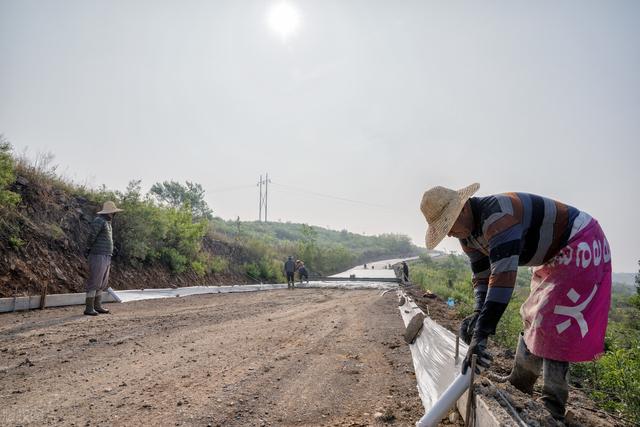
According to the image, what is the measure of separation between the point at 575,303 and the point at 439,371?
4.35ft

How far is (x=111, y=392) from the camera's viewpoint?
3.19 meters

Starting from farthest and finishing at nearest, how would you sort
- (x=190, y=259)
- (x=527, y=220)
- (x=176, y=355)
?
1. (x=190, y=259)
2. (x=176, y=355)
3. (x=527, y=220)

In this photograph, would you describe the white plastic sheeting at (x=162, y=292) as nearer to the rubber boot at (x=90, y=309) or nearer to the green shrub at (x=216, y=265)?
the rubber boot at (x=90, y=309)

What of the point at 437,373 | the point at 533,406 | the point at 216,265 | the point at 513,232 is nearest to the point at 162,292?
the point at 216,265

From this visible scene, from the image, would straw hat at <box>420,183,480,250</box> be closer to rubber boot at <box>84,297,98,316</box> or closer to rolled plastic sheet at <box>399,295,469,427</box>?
rolled plastic sheet at <box>399,295,469,427</box>

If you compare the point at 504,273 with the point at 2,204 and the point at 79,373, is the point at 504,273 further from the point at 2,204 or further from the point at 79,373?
the point at 2,204

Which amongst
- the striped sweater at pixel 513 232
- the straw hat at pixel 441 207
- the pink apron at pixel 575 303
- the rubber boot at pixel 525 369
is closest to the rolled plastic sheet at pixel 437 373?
the rubber boot at pixel 525 369

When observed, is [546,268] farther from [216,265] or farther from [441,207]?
[216,265]

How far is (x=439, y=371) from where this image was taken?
3.44 m

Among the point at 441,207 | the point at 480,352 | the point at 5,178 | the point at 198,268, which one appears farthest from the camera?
the point at 198,268

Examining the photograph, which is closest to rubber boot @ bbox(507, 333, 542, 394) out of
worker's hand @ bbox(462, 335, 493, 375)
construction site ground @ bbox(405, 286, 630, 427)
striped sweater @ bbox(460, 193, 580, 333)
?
construction site ground @ bbox(405, 286, 630, 427)

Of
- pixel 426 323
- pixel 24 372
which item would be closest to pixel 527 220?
pixel 426 323

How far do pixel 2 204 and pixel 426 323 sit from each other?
9446mm

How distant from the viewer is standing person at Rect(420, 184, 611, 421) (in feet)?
8.06
